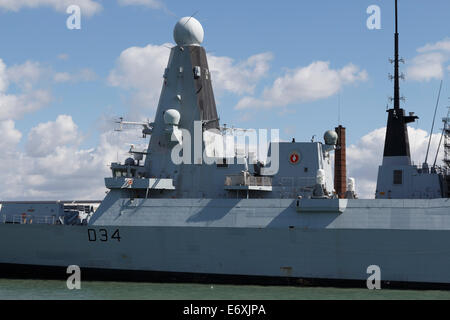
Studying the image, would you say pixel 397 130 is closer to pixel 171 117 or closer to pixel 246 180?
pixel 246 180

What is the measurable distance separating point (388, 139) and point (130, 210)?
33.8 ft

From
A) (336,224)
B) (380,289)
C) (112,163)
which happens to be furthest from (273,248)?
(112,163)

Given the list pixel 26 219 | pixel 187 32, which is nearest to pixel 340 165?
pixel 187 32

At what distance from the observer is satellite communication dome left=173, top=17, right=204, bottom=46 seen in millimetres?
24000

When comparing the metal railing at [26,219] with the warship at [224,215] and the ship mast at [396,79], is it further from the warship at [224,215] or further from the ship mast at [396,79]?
the ship mast at [396,79]

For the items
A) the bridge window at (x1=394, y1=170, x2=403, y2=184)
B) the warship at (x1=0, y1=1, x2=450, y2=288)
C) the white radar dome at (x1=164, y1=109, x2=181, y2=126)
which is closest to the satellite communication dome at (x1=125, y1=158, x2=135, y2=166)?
the warship at (x1=0, y1=1, x2=450, y2=288)

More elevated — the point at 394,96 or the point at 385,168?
the point at 394,96

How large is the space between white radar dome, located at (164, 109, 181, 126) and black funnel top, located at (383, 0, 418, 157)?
27.1ft

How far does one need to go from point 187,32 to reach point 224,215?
8090mm

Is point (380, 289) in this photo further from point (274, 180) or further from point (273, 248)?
point (274, 180)

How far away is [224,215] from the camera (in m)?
20.9

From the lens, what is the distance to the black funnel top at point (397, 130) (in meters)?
22.2

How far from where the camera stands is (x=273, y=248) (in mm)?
20141

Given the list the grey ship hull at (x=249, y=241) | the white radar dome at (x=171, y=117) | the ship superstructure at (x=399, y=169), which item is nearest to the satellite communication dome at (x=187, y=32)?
the white radar dome at (x=171, y=117)
